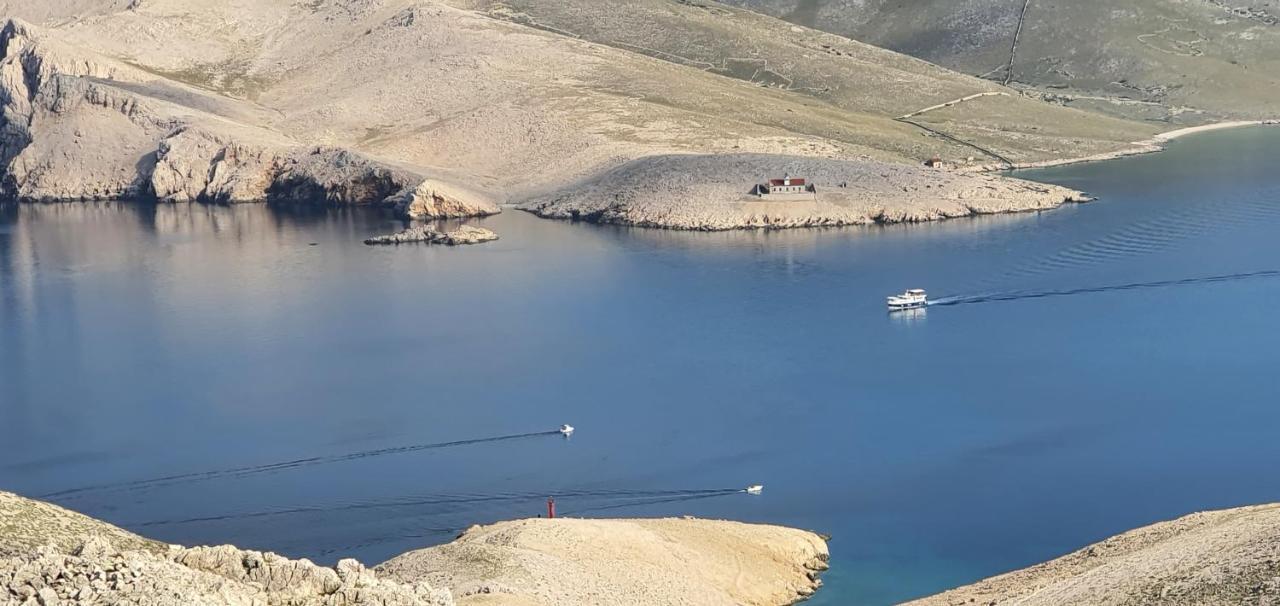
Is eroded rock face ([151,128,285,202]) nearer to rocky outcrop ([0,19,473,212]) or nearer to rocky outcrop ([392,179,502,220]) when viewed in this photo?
rocky outcrop ([0,19,473,212])

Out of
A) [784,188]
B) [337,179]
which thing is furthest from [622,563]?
[337,179]

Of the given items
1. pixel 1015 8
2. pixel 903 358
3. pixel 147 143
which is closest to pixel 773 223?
pixel 903 358

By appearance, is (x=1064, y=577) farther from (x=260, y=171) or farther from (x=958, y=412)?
(x=260, y=171)

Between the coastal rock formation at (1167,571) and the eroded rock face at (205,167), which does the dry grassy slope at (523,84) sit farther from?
the coastal rock formation at (1167,571)

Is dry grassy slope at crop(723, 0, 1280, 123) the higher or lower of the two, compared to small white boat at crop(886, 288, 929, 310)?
higher

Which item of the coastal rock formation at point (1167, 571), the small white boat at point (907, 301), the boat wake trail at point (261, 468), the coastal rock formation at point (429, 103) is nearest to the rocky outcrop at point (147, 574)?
the coastal rock formation at point (1167, 571)

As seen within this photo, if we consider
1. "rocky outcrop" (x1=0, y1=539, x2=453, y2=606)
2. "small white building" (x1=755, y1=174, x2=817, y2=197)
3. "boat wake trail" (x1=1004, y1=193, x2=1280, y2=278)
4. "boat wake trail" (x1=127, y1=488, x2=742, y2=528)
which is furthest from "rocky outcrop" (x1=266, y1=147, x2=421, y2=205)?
"rocky outcrop" (x1=0, y1=539, x2=453, y2=606)

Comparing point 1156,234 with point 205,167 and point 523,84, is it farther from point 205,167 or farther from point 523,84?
point 205,167
